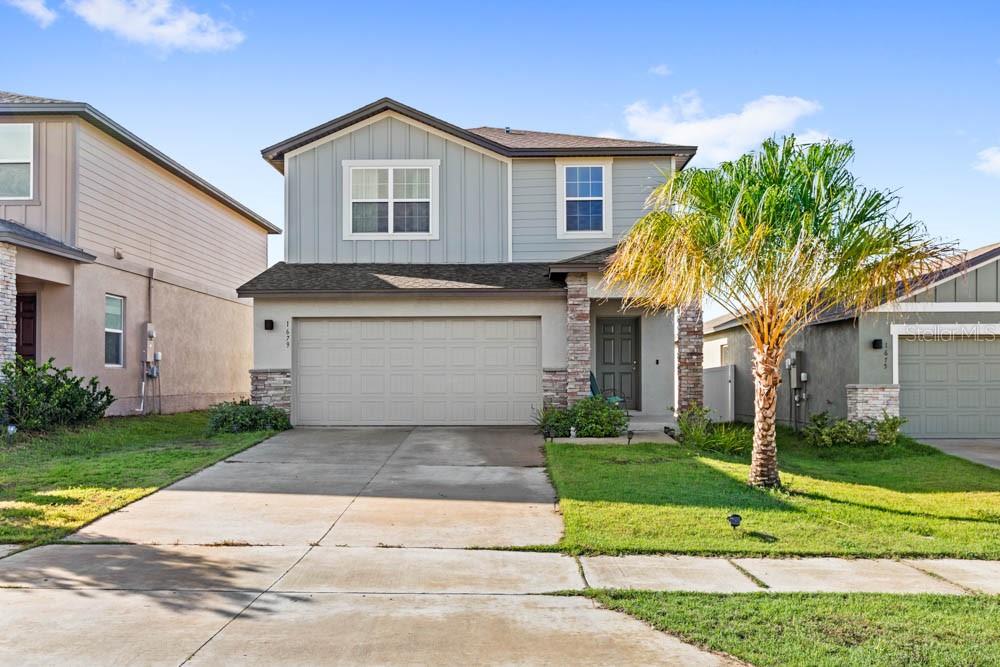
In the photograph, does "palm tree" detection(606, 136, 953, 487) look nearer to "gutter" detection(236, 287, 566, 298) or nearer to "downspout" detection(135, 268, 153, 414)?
"gutter" detection(236, 287, 566, 298)

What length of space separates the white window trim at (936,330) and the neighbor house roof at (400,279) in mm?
6171

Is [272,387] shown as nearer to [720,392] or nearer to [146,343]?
[146,343]

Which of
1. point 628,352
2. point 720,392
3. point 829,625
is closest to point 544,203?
point 628,352

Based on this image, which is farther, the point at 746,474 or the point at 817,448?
the point at 817,448

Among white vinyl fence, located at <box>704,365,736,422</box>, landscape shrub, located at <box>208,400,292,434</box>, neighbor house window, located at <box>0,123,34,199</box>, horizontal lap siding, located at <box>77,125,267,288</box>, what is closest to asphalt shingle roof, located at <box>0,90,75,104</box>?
neighbor house window, located at <box>0,123,34,199</box>

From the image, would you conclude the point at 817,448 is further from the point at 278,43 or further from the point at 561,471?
the point at 278,43

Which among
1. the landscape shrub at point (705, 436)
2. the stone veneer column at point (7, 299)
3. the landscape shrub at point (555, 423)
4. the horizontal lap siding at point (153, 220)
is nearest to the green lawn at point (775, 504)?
the landscape shrub at point (705, 436)

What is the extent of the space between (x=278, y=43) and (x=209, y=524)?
9.31 m

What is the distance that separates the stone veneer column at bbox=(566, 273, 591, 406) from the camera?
15.3 m

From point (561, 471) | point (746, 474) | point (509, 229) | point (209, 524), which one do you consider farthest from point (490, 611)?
point (509, 229)

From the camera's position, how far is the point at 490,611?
18.3 feet

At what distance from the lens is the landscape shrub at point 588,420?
14.4 meters

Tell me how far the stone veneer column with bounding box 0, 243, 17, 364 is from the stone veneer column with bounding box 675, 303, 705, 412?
11862mm

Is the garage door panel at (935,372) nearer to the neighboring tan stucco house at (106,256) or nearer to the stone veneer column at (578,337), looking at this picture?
the stone veneer column at (578,337)
